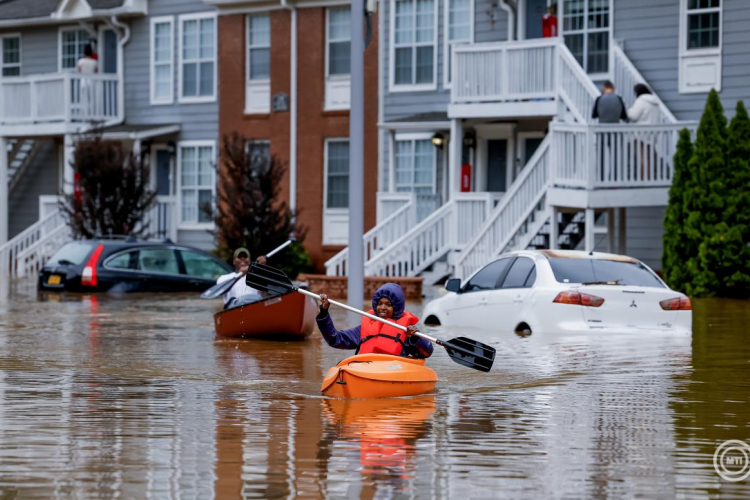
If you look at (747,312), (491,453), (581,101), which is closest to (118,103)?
Result: (581,101)

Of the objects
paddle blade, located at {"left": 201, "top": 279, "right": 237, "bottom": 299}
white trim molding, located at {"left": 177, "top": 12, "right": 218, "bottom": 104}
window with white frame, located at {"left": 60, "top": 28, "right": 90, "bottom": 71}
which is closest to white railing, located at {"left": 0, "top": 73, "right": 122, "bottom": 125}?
window with white frame, located at {"left": 60, "top": 28, "right": 90, "bottom": 71}

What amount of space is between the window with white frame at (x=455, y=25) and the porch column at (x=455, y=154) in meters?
3.06

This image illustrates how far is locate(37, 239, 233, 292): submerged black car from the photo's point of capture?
2989 centimetres

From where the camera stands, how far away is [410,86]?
113 ft

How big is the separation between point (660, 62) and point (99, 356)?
53.2 ft

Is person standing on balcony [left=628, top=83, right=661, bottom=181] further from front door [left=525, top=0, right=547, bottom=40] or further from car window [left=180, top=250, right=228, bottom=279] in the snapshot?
car window [left=180, top=250, right=228, bottom=279]

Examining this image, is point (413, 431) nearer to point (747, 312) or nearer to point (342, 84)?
point (747, 312)

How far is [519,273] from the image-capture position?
19109 mm

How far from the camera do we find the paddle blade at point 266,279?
591 inches

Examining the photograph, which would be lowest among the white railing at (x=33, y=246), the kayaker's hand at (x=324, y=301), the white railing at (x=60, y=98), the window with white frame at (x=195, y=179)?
the white railing at (x=33, y=246)

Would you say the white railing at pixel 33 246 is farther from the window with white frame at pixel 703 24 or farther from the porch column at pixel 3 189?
the window with white frame at pixel 703 24

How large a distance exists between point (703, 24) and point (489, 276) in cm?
1181

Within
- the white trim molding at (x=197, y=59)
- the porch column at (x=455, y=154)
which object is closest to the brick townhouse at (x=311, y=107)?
the white trim molding at (x=197, y=59)

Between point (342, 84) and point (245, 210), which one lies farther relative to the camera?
point (342, 84)
